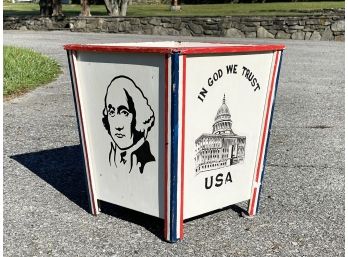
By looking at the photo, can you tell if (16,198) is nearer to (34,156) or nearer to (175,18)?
(34,156)

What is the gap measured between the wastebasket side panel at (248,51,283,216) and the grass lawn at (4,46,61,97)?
542cm

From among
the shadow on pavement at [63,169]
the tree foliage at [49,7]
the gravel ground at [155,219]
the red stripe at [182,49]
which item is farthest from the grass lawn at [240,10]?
the red stripe at [182,49]

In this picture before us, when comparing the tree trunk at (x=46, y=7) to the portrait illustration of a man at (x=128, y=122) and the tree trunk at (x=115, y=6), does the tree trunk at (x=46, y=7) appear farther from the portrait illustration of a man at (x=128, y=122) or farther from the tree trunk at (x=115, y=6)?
the portrait illustration of a man at (x=128, y=122)

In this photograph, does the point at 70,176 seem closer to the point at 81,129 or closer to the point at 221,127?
the point at 81,129

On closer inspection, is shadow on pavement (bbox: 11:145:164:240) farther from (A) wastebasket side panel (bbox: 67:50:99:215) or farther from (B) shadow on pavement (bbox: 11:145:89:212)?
(A) wastebasket side panel (bbox: 67:50:99:215)

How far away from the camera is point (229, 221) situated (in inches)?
143

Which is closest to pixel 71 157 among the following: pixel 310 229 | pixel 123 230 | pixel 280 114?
pixel 123 230

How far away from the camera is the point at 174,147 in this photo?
308 centimetres

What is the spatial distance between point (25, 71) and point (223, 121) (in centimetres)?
701

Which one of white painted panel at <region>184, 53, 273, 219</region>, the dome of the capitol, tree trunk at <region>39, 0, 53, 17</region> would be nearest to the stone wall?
tree trunk at <region>39, 0, 53, 17</region>

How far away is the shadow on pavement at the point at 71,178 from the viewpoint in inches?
144

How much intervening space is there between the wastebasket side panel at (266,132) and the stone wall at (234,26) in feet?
50.6

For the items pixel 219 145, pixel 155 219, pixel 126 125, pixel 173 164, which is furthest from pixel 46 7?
pixel 173 164

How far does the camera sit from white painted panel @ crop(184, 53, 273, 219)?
311 cm
